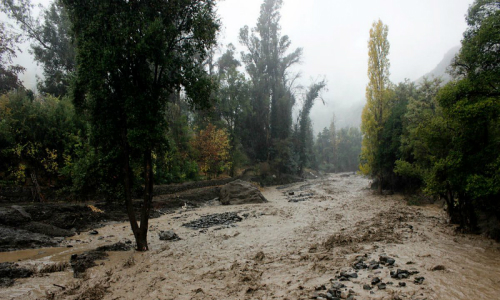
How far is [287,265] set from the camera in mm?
6613

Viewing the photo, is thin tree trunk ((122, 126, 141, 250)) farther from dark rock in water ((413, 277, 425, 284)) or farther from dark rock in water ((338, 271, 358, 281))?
dark rock in water ((413, 277, 425, 284))

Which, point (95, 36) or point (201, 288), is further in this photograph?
point (95, 36)

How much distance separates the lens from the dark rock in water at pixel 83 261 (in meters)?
6.85

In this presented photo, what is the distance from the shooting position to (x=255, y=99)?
144ft

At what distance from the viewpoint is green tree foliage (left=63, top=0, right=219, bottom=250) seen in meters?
7.60

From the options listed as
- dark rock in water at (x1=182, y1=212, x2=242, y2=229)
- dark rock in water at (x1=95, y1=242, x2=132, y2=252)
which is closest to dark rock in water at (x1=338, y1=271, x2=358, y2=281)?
dark rock in water at (x1=95, y1=242, x2=132, y2=252)

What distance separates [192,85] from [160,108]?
1.47 metres

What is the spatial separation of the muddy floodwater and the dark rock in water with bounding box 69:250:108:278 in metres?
0.20

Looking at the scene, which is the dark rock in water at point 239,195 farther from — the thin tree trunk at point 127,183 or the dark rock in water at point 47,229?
the thin tree trunk at point 127,183

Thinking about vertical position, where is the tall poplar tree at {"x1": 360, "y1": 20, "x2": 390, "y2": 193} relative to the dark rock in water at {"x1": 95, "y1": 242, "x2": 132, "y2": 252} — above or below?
above

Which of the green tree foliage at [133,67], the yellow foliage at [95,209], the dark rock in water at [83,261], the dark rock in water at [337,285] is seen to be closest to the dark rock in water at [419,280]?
the dark rock in water at [337,285]

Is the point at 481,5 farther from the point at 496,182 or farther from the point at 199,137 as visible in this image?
the point at 199,137

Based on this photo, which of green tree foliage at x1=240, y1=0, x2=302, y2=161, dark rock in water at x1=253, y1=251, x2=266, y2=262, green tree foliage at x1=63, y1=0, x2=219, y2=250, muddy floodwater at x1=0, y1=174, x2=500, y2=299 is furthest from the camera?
green tree foliage at x1=240, y1=0, x2=302, y2=161

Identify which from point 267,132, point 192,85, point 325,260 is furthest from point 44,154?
point 267,132
